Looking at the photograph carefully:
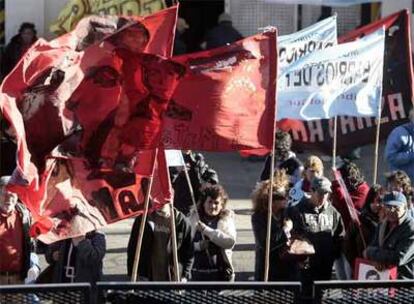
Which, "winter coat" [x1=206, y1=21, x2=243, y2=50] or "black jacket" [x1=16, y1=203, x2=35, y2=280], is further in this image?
"winter coat" [x1=206, y1=21, x2=243, y2=50]

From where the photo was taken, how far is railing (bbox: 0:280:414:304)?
6613 millimetres

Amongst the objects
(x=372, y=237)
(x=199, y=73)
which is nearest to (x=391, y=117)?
(x=372, y=237)

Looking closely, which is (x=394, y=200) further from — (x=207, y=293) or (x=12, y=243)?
(x=207, y=293)

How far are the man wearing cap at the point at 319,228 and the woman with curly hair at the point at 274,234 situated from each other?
90 millimetres

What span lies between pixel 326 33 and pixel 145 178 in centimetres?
372

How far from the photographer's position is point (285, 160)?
12812 millimetres

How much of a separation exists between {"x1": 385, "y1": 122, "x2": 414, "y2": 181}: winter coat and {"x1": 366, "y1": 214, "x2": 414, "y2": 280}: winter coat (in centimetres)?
295

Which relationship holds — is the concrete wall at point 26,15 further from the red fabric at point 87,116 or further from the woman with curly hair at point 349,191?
the red fabric at point 87,116

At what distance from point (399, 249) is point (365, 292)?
278 centimetres

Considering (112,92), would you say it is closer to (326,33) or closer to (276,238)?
(276,238)

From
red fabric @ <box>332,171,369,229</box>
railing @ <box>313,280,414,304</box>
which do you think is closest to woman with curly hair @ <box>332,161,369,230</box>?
red fabric @ <box>332,171,369,229</box>

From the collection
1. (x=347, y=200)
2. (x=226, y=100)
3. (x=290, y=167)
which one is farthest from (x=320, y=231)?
(x=290, y=167)

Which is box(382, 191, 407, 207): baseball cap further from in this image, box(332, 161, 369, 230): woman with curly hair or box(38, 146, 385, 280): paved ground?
box(38, 146, 385, 280): paved ground

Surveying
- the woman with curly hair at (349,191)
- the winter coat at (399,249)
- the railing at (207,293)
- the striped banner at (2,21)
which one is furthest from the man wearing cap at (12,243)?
the striped banner at (2,21)
